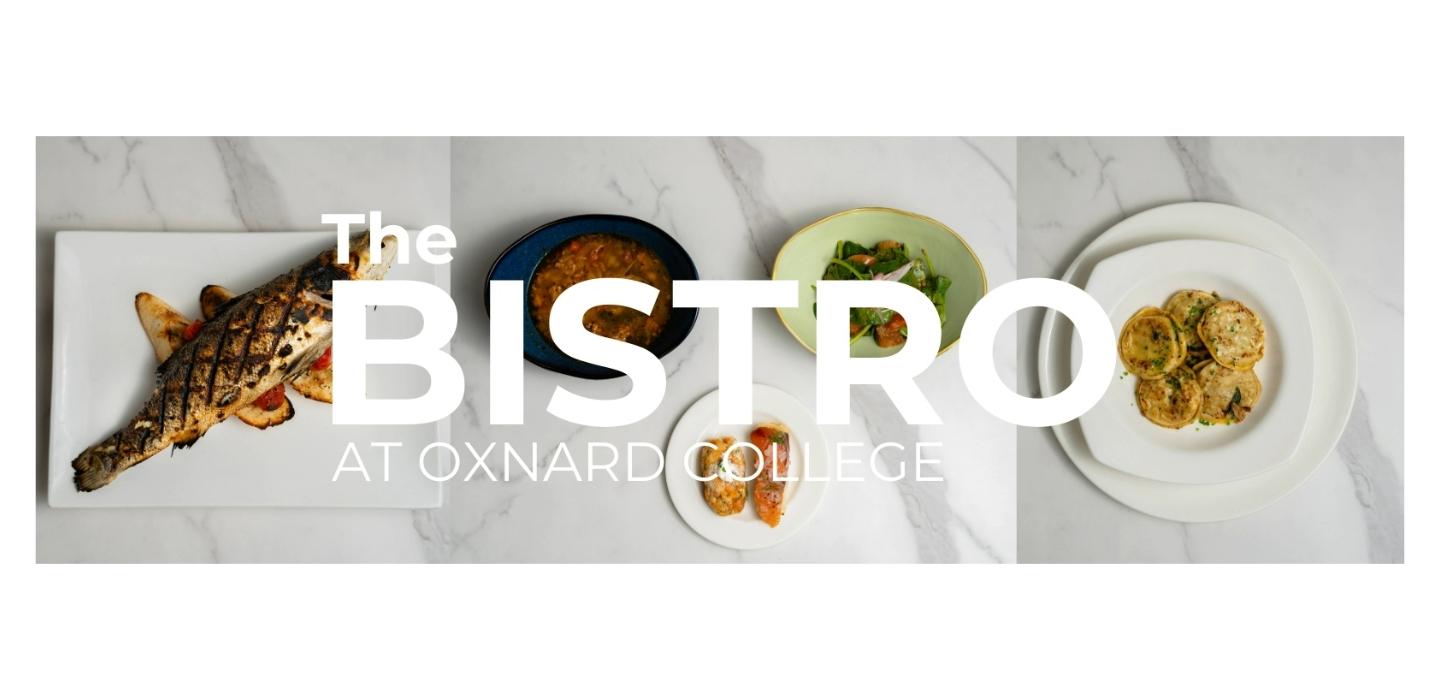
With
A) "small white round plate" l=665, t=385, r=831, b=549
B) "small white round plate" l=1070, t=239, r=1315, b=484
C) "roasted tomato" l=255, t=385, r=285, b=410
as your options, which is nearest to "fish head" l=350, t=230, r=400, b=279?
"roasted tomato" l=255, t=385, r=285, b=410

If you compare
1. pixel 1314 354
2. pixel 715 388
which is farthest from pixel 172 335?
pixel 1314 354

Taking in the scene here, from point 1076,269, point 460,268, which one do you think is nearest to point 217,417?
point 460,268

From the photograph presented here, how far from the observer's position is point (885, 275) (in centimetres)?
236

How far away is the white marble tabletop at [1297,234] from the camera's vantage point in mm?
2592

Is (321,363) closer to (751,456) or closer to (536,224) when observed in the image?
(536,224)

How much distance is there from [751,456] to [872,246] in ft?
2.89

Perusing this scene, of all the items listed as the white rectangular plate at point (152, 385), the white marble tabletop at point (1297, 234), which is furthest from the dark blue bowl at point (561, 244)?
the white marble tabletop at point (1297, 234)

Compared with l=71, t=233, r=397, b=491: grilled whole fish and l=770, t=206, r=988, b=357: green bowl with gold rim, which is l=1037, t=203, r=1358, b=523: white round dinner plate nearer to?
l=770, t=206, r=988, b=357: green bowl with gold rim

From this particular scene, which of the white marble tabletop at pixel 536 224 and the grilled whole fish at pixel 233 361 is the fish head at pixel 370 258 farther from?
the white marble tabletop at pixel 536 224

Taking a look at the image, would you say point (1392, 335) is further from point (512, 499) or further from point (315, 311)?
point (315, 311)

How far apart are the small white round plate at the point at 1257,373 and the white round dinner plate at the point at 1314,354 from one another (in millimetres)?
84

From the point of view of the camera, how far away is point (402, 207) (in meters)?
2.55

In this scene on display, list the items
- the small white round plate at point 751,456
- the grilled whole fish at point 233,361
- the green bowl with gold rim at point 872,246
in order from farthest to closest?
the small white round plate at point 751,456 → the green bowl with gold rim at point 872,246 → the grilled whole fish at point 233,361

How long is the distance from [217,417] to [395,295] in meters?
0.69
